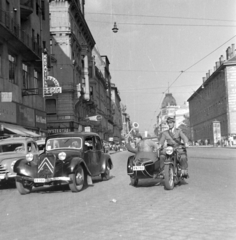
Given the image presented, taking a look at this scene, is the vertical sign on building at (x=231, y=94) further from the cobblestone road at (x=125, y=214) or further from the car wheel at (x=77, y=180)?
the car wheel at (x=77, y=180)

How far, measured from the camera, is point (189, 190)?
945cm

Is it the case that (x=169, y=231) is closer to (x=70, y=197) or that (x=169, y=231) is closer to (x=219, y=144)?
(x=70, y=197)

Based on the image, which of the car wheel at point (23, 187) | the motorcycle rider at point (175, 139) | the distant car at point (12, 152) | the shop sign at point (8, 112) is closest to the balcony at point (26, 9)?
the shop sign at point (8, 112)

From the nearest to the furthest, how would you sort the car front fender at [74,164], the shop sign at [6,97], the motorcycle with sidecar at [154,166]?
the motorcycle with sidecar at [154,166]
the car front fender at [74,164]
the shop sign at [6,97]

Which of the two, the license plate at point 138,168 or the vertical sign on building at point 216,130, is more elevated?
the vertical sign on building at point 216,130

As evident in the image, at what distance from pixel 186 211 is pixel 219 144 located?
64.0 metres

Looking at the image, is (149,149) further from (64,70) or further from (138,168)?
(64,70)

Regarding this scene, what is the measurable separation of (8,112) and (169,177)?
59.0 feet

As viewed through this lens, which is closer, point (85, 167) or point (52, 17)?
point (85, 167)

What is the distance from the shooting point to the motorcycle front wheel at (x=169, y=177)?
31.1ft

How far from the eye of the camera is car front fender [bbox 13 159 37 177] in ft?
33.8

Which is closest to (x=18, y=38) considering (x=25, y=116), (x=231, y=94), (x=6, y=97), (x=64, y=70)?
(x=6, y=97)

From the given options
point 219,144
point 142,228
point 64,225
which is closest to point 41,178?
point 64,225

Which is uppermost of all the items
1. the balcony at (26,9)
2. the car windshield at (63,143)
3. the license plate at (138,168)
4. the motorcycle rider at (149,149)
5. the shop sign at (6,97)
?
the balcony at (26,9)
